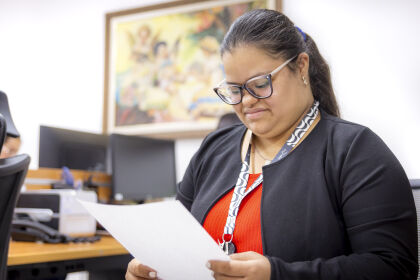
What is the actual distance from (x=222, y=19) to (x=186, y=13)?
0.29 metres

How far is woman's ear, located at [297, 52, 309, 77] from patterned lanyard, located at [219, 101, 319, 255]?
9 cm

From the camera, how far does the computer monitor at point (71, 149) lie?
2.43 meters

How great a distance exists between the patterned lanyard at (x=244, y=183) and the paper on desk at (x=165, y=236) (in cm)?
15

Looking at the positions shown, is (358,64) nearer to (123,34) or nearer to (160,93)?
(160,93)

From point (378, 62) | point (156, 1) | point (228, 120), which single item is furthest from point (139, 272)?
point (156, 1)

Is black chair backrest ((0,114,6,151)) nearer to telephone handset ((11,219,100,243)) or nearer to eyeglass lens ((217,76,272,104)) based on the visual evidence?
eyeglass lens ((217,76,272,104))

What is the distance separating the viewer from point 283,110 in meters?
1.07

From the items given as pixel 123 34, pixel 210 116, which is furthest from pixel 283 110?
pixel 123 34

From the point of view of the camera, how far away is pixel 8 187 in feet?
3.41

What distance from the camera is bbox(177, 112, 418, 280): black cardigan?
0.86 m

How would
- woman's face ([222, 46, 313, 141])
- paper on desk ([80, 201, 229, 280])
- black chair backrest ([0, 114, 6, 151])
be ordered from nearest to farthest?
paper on desk ([80, 201, 229, 280])
black chair backrest ([0, 114, 6, 151])
woman's face ([222, 46, 313, 141])

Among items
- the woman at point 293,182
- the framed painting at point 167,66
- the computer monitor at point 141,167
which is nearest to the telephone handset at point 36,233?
the computer monitor at point 141,167

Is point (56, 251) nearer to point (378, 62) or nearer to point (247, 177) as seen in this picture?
point (247, 177)

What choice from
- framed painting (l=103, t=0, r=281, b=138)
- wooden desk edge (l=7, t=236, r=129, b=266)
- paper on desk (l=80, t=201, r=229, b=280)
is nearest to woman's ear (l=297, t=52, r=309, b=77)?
paper on desk (l=80, t=201, r=229, b=280)
